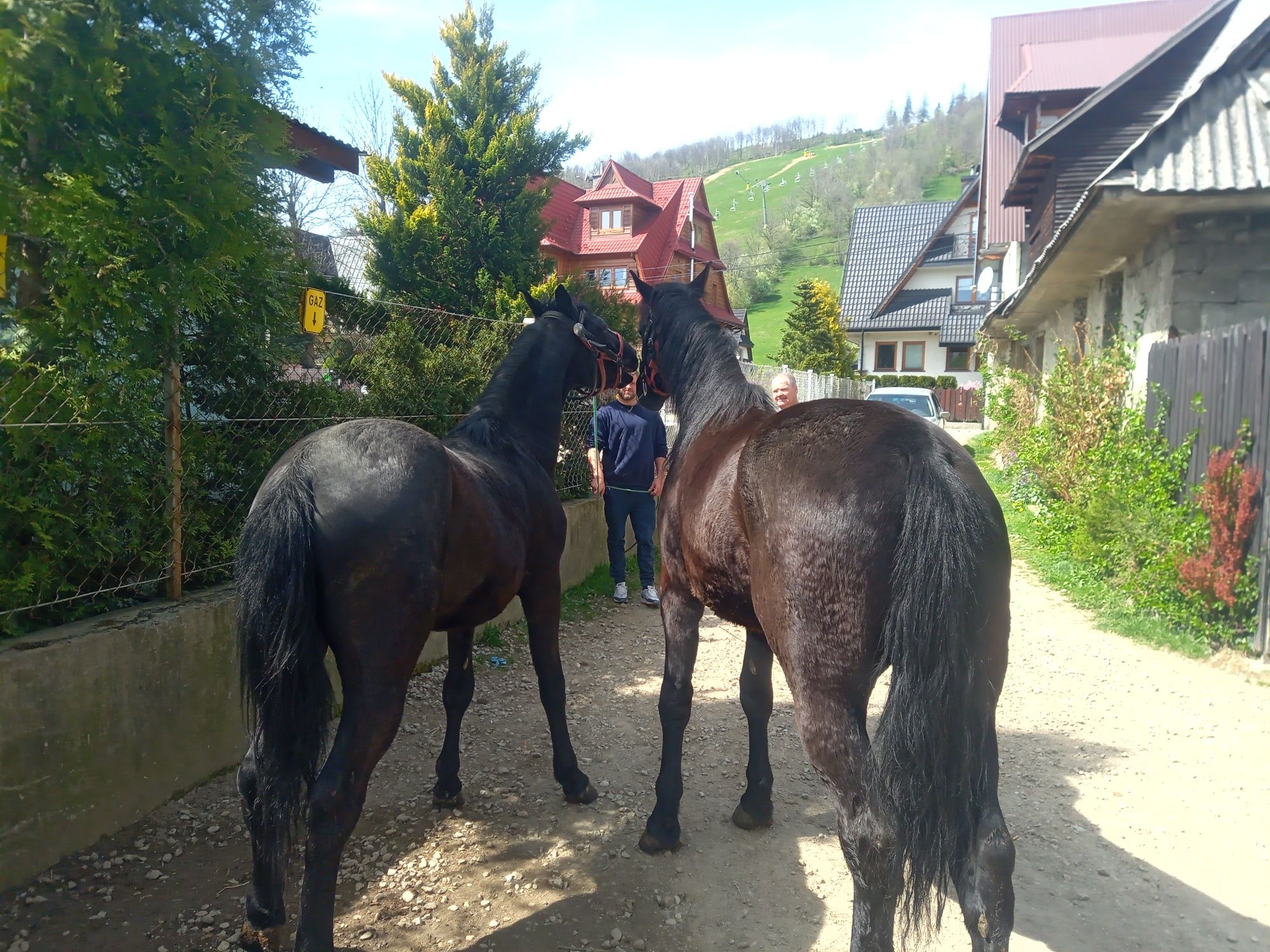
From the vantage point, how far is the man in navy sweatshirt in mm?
6758

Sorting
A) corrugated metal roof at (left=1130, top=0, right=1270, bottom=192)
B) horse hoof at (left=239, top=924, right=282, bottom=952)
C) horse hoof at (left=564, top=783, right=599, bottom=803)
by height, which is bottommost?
horse hoof at (left=564, top=783, right=599, bottom=803)

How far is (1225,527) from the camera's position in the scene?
5.37 metres

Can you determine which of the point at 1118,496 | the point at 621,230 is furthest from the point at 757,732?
the point at 621,230

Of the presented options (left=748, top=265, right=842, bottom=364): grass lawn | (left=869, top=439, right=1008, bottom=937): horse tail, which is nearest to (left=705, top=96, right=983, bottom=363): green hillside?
(left=748, top=265, right=842, bottom=364): grass lawn

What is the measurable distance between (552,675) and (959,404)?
1408 inches

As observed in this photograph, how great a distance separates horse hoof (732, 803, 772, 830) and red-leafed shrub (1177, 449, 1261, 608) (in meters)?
3.94

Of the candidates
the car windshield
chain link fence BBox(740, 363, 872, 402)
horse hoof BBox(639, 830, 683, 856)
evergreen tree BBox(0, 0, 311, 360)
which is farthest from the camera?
the car windshield

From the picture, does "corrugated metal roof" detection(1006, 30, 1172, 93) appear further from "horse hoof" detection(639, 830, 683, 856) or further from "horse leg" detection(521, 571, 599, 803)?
"horse hoof" detection(639, 830, 683, 856)

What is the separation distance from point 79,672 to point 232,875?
985mm

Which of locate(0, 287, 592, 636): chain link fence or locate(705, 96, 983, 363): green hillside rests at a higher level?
locate(705, 96, 983, 363): green hillside

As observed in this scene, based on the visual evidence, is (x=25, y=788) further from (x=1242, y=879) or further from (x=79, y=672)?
(x=1242, y=879)

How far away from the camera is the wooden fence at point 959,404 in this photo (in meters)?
34.9

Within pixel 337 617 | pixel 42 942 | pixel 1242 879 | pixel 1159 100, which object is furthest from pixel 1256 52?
pixel 42 942

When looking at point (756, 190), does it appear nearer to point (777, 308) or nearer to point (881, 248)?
point (777, 308)
